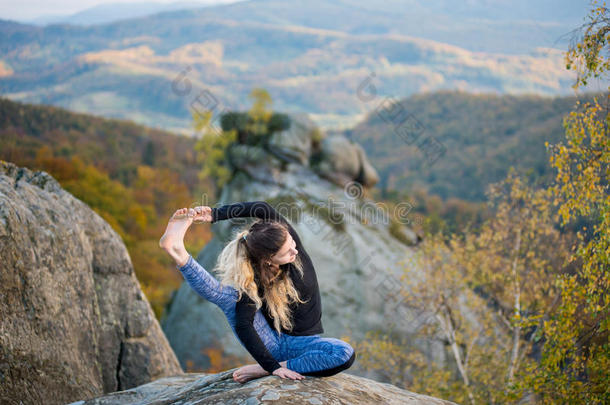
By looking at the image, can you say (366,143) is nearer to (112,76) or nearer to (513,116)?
(513,116)

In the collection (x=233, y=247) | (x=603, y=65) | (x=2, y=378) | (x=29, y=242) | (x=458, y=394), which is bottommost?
(x=458, y=394)

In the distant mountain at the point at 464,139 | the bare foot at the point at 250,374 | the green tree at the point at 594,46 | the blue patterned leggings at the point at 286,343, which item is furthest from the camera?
the distant mountain at the point at 464,139

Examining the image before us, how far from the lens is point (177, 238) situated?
4133 millimetres

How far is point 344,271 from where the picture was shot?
1634 centimetres

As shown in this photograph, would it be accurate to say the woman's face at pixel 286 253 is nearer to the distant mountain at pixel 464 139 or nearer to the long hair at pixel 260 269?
the long hair at pixel 260 269

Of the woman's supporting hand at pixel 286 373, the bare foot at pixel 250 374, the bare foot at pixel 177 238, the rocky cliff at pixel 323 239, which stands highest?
the bare foot at pixel 177 238

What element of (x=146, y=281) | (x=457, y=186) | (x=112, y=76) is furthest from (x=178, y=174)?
(x=112, y=76)

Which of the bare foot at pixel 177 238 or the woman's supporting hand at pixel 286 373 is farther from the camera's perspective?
the woman's supporting hand at pixel 286 373

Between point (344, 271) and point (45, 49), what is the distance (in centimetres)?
7794

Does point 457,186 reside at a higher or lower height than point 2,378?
lower

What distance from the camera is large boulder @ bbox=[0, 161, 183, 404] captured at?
17.0 ft

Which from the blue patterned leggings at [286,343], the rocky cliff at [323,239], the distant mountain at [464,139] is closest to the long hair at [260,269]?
the blue patterned leggings at [286,343]

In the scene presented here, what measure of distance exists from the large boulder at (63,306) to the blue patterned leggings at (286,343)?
239cm

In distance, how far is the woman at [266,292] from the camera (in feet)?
14.3
